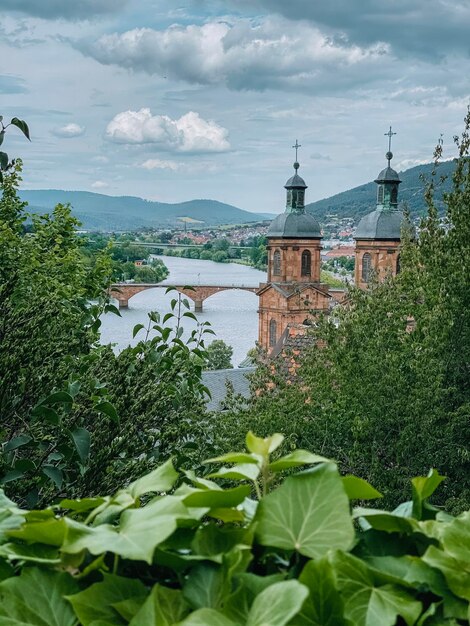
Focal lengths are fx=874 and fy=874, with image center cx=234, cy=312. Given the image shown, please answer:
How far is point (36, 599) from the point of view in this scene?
3.80 feet

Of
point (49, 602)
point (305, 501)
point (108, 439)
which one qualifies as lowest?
point (108, 439)

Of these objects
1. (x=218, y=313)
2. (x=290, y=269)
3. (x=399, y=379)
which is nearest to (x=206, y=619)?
(x=399, y=379)

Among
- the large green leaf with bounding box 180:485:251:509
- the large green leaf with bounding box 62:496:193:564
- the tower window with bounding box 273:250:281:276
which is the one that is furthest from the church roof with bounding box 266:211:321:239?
the large green leaf with bounding box 62:496:193:564

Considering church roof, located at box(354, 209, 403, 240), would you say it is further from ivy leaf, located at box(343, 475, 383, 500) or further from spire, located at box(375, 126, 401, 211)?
ivy leaf, located at box(343, 475, 383, 500)

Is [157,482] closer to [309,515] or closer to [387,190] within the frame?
[309,515]

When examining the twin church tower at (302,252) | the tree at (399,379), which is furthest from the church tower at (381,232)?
the tree at (399,379)

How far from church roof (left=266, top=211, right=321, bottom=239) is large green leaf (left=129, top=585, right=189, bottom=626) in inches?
1439

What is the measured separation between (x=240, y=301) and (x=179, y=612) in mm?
70884

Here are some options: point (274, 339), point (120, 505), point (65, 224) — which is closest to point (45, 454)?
point (120, 505)

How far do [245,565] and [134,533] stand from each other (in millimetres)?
→ 156

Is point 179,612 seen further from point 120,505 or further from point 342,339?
point 342,339

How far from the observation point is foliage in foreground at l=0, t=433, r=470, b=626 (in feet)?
3.64

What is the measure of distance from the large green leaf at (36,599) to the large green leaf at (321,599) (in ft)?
1.02

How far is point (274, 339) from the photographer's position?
36375 mm
